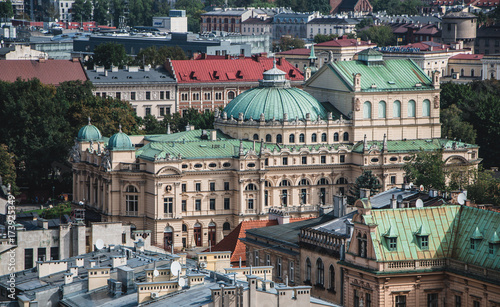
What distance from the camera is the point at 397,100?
197250 mm

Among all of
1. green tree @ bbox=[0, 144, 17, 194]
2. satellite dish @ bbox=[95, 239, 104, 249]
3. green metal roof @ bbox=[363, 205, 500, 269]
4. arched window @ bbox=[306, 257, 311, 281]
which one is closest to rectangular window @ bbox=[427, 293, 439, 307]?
green metal roof @ bbox=[363, 205, 500, 269]

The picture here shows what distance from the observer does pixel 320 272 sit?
12081 cm

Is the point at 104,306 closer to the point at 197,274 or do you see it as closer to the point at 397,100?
the point at 197,274

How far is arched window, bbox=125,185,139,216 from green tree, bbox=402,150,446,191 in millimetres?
33053

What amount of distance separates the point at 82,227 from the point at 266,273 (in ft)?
96.5

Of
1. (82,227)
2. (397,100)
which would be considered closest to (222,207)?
(397,100)

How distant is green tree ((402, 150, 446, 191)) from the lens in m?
172

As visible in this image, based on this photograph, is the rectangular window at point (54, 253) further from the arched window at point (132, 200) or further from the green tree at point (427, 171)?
the green tree at point (427, 171)

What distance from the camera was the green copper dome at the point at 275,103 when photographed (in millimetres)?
191125

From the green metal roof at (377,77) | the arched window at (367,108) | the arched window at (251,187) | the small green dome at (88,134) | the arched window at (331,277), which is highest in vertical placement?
the green metal roof at (377,77)

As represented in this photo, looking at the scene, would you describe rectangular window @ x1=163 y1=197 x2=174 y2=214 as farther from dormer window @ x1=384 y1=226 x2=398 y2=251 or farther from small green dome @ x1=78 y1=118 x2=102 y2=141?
dormer window @ x1=384 y1=226 x2=398 y2=251

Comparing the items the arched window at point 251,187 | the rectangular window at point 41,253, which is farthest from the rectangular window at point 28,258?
the arched window at point 251,187

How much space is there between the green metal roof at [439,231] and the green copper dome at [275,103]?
7909 cm

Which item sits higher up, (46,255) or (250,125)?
(250,125)
